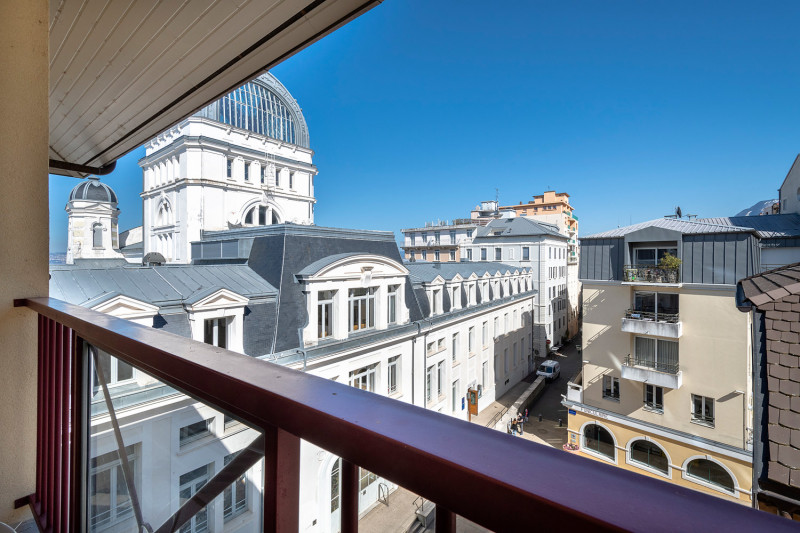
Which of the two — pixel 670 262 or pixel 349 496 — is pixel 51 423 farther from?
pixel 670 262

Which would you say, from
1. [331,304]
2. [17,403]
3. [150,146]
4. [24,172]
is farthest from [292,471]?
[150,146]

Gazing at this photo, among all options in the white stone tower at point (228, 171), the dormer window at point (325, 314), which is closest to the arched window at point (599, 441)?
the dormer window at point (325, 314)

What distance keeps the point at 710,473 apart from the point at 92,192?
22.4 m

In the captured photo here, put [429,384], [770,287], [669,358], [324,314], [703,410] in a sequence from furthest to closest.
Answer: [429,384]
[669,358]
[703,410]
[324,314]
[770,287]

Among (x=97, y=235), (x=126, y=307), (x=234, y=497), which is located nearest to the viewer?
(x=234, y=497)

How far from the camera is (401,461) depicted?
390mm

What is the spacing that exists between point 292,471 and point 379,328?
8432 millimetres

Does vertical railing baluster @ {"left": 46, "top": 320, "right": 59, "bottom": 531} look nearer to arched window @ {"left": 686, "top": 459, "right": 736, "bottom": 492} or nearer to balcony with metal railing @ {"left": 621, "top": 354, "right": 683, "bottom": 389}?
balcony with metal railing @ {"left": 621, "top": 354, "right": 683, "bottom": 389}

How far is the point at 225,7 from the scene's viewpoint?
4.90 ft

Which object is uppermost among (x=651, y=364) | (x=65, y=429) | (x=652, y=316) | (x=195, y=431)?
(x=195, y=431)

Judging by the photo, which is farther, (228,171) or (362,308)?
(228,171)

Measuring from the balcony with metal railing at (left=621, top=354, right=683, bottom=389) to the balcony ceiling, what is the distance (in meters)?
10.3

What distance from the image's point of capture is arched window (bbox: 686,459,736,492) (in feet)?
28.0

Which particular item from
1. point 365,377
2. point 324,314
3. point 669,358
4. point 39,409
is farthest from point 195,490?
point 669,358
